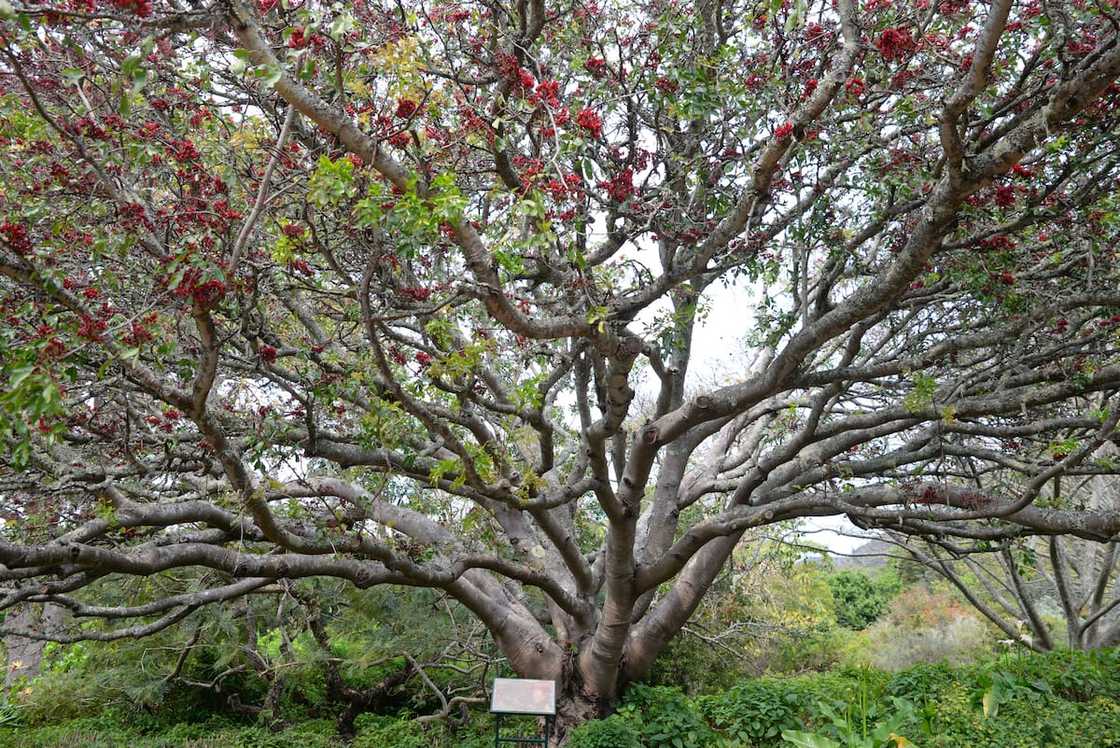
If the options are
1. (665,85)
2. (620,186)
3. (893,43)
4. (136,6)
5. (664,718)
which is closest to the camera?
(136,6)

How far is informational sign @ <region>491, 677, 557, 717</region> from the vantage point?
5.31 meters

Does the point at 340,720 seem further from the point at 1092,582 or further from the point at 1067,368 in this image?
the point at 1092,582

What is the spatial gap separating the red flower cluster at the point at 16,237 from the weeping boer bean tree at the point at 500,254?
0.01 m

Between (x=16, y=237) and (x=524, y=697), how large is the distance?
4.40m

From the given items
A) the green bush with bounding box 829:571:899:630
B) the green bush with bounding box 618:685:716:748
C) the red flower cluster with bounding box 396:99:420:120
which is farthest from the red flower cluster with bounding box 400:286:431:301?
the green bush with bounding box 829:571:899:630

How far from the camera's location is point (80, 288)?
3.51 m

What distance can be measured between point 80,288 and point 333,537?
187cm

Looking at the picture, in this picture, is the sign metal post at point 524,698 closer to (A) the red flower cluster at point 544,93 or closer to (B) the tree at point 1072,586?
(A) the red flower cluster at point 544,93

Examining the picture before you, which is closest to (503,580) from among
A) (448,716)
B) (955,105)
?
(448,716)

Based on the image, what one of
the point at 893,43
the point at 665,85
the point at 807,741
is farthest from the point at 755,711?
the point at 893,43

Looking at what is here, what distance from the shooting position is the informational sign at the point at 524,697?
531 centimetres

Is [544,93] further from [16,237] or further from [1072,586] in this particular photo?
[1072,586]

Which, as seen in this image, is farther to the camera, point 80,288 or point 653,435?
→ point 653,435

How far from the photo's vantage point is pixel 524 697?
537 cm
